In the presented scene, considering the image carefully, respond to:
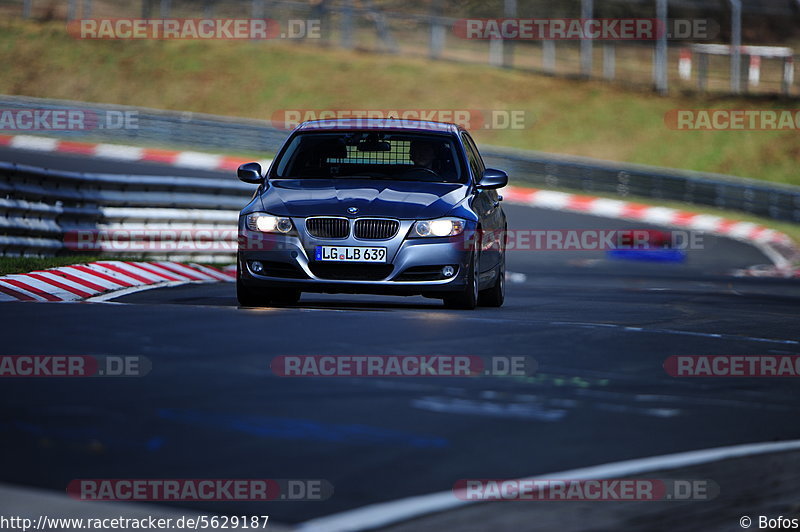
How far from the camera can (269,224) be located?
11531mm

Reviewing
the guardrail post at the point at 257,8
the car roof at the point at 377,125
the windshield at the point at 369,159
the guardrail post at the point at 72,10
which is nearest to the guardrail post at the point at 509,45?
the guardrail post at the point at 257,8

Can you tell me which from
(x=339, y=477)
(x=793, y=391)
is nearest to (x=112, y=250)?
(x=793, y=391)

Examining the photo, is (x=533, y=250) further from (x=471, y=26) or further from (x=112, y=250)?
(x=471, y=26)

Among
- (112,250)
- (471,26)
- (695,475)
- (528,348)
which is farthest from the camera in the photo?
(471,26)

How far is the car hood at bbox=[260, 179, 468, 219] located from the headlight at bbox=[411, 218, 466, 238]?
6 centimetres

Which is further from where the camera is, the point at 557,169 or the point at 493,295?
the point at 557,169

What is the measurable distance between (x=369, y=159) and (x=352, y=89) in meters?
36.4

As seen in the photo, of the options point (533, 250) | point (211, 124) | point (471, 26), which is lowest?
point (533, 250)

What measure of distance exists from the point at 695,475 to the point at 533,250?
71.3ft

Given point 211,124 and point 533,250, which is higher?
point 211,124

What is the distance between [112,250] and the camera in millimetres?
17672

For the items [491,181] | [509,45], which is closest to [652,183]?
[509,45]

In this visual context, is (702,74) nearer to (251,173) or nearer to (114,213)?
(114,213)

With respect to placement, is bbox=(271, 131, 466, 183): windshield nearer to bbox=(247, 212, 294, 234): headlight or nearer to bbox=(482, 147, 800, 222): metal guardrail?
bbox=(247, 212, 294, 234): headlight
